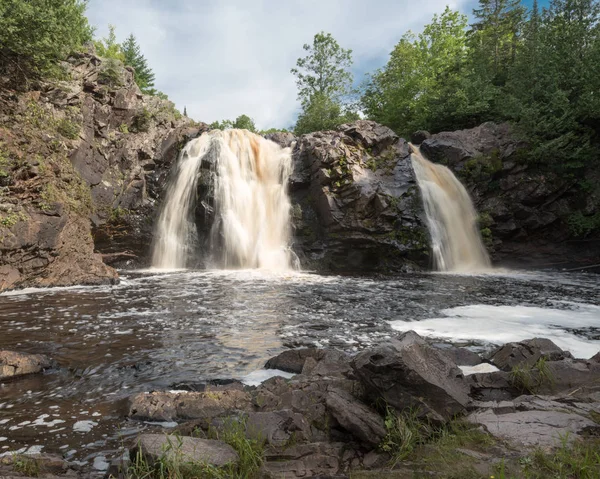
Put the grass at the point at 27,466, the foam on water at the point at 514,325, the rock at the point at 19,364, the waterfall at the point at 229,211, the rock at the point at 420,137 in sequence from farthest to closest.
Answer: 1. the rock at the point at 420,137
2. the waterfall at the point at 229,211
3. the foam on water at the point at 514,325
4. the rock at the point at 19,364
5. the grass at the point at 27,466

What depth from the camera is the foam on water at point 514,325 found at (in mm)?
8102

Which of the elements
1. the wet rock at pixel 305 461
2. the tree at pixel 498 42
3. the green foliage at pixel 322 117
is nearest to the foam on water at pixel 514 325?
the wet rock at pixel 305 461

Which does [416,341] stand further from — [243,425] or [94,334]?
[94,334]

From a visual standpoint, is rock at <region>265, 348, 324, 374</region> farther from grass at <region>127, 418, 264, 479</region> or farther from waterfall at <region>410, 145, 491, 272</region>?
waterfall at <region>410, 145, 491, 272</region>

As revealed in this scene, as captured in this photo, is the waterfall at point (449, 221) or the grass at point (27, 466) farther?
the waterfall at point (449, 221)

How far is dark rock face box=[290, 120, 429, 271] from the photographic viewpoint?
2073 centimetres

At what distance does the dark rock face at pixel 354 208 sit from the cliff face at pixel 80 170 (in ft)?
27.0

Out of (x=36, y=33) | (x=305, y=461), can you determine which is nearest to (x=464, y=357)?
(x=305, y=461)

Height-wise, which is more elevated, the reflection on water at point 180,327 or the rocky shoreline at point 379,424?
the rocky shoreline at point 379,424

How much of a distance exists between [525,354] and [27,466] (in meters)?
6.35

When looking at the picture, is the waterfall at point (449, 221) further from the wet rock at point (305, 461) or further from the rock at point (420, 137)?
the wet rock at point (305, 461)

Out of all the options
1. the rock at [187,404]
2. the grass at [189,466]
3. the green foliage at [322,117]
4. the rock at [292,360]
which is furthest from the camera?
the green foliage at [322,117]

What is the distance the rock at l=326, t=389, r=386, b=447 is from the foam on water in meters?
4.93

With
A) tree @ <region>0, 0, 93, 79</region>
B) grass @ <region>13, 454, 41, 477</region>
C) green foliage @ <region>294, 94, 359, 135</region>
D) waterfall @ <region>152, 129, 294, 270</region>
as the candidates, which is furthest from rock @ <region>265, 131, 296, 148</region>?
grass @ <region>13, 454, 41, 477</region>
